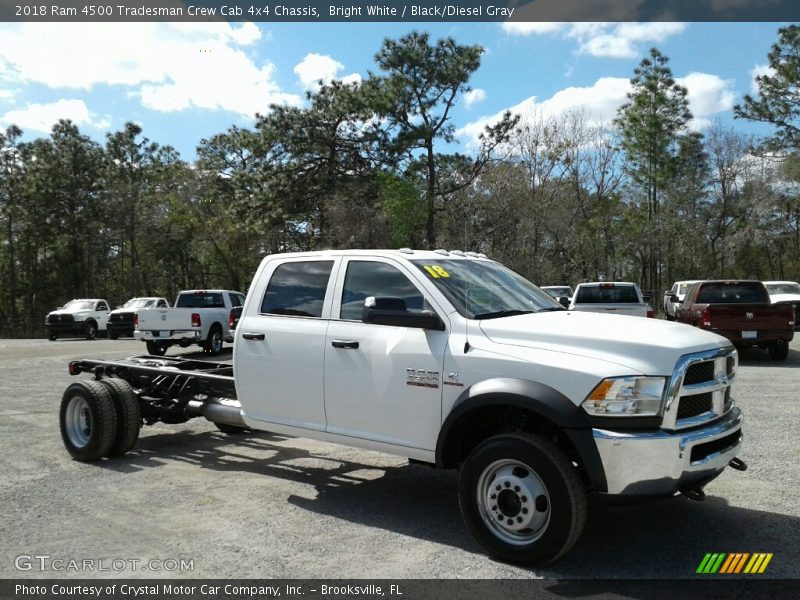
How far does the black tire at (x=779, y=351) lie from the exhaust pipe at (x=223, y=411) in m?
13.1

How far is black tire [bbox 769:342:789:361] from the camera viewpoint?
1495 cm

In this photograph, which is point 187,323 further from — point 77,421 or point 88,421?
point 88,421

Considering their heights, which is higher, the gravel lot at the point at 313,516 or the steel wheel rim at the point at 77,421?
the steel wheel rim at the point at 77,421

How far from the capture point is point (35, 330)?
1898 inches

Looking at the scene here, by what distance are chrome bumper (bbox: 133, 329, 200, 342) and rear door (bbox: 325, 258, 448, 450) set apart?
45.6ft

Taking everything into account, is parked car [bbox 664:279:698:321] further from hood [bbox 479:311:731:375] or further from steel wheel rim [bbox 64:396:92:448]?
steel wheel rim [bbox 64:396:92:448]

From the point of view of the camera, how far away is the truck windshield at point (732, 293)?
1566 centimetres

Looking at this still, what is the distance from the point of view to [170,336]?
18219 millimetres

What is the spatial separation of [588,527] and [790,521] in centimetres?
144

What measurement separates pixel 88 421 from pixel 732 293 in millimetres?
14125

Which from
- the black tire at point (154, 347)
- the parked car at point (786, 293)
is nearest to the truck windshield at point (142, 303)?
the black tire at point (154, 347)

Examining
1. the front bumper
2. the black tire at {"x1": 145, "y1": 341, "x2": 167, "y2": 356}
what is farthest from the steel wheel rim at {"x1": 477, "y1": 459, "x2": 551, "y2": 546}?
the front bumper

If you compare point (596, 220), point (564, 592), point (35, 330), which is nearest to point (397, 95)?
point (596, 220)

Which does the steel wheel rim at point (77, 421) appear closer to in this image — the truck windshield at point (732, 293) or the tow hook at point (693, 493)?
the tow hook at point (693, 493)
